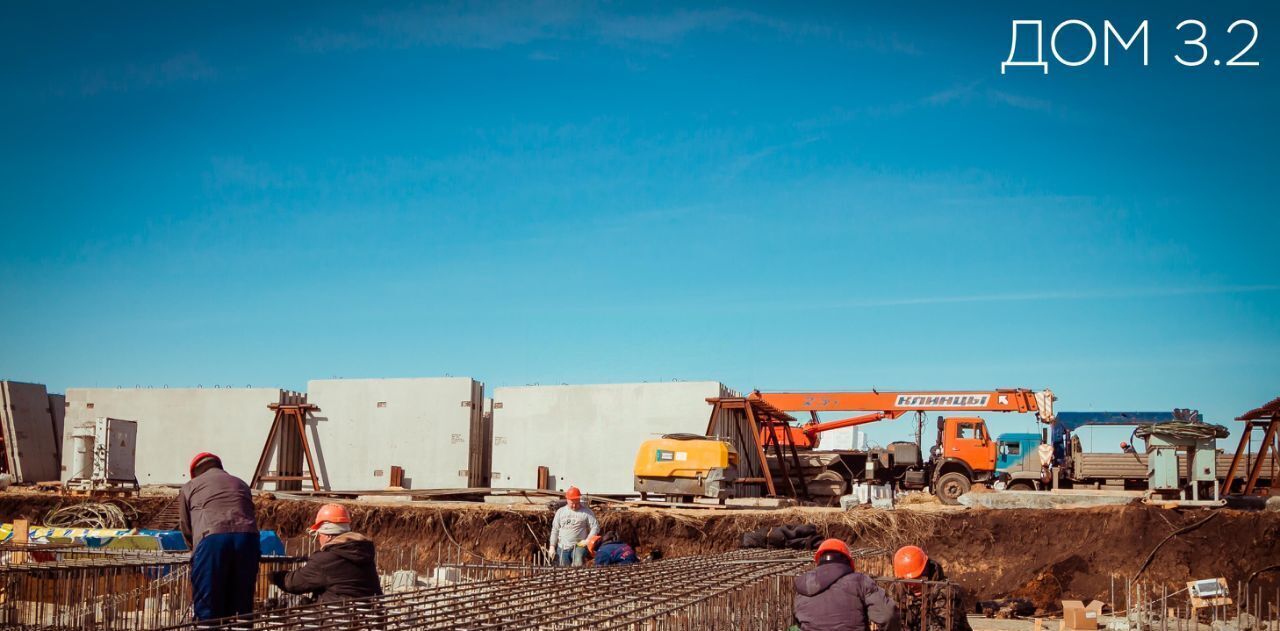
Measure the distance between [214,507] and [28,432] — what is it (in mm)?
26475

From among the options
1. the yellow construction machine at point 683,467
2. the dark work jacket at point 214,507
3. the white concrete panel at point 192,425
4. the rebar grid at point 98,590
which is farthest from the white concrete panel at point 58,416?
the dark work jacket at point 214,507

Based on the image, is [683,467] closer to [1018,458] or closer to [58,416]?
[1018,458]

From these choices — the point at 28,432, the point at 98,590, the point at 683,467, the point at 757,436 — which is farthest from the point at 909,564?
the point at 28,432

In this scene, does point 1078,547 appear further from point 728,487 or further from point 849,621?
point 849,621

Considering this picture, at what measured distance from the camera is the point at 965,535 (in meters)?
21.3

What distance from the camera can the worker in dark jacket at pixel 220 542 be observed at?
752 cm

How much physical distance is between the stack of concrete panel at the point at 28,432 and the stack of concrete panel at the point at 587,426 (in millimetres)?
13094

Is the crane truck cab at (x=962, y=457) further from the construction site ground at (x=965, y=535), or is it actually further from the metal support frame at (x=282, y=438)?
the metal support frame at (x=282, y=438)

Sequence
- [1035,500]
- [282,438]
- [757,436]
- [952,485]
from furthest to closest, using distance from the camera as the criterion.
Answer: [282,438], [952,485], [757,436], [1035,500]

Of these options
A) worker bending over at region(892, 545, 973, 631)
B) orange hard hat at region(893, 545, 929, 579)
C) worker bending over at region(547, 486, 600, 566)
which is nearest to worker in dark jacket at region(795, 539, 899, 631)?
worker bending over at region(892, 545, 973, 631)

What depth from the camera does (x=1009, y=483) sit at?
27875 millimetres

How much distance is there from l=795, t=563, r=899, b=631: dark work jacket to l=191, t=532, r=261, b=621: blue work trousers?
156 inches

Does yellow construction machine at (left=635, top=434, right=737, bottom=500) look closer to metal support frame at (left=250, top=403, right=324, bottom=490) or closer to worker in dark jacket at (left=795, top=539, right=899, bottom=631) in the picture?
metal support frame at (left=250, top=403, right=324, bottom=490)

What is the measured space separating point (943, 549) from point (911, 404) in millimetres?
8259
